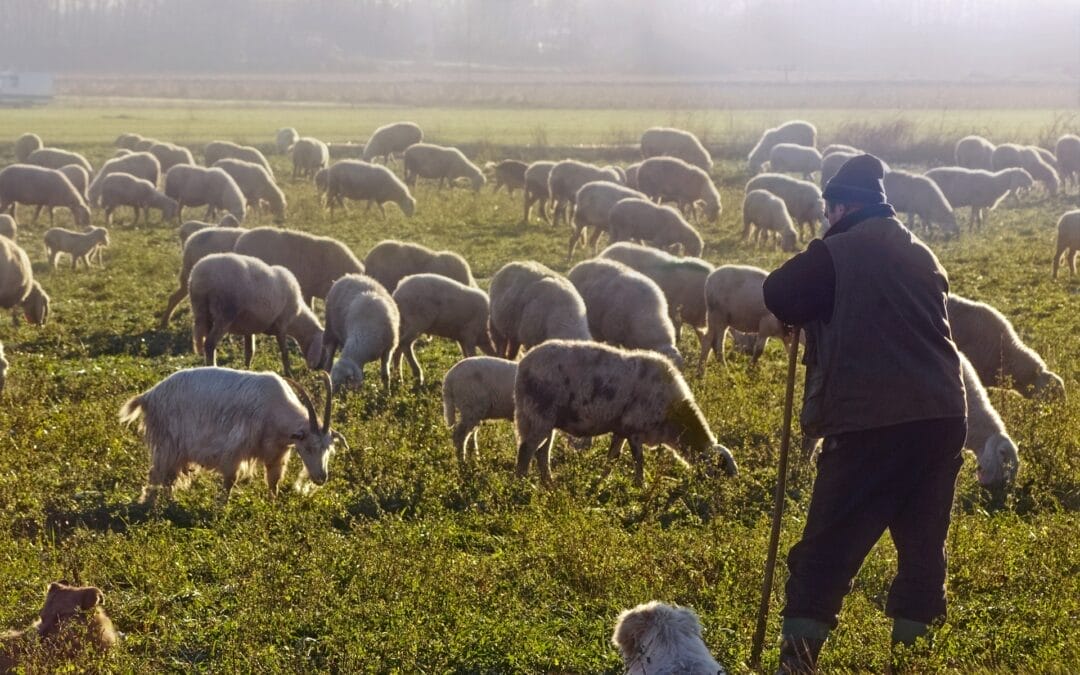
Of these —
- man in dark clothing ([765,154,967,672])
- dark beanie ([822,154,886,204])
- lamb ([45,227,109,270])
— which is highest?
dark beanie ([822,154,886,204])

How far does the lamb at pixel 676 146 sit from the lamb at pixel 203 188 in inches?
597

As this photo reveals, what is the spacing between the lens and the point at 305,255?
50.0 ft

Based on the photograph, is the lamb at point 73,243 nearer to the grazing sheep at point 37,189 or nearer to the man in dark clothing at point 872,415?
the grazing sheep at point 37,189

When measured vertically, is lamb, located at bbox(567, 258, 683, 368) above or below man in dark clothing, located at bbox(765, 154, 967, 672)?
below

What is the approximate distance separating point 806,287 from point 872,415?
Result: 602 millimetres

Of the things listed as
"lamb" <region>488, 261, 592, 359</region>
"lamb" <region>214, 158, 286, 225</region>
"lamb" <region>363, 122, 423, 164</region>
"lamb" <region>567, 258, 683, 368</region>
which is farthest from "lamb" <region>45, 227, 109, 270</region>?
"lamb" <region>363, 122, 423, 164</region>

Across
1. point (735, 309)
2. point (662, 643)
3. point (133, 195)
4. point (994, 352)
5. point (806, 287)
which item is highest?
point (806, 287)

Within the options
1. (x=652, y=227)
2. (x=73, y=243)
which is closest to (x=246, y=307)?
(x=73, y=243)

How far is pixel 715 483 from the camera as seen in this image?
841 cm

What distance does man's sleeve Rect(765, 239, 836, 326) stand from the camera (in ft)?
16.2

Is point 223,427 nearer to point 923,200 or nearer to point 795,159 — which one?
point 923,200

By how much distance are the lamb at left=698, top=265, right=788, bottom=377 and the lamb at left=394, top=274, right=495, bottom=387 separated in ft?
8.18

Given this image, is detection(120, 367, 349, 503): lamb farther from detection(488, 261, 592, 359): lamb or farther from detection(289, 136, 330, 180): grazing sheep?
detection(289, 136, 330, 180): grazing sheep

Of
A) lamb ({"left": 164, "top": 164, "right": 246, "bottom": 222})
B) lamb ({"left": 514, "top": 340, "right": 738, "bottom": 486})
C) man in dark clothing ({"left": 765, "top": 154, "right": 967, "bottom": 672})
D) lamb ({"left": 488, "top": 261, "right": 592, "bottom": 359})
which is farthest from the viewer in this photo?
lamb ({"left": 164, "top": 164, "right": 246, "bottom": 222})
